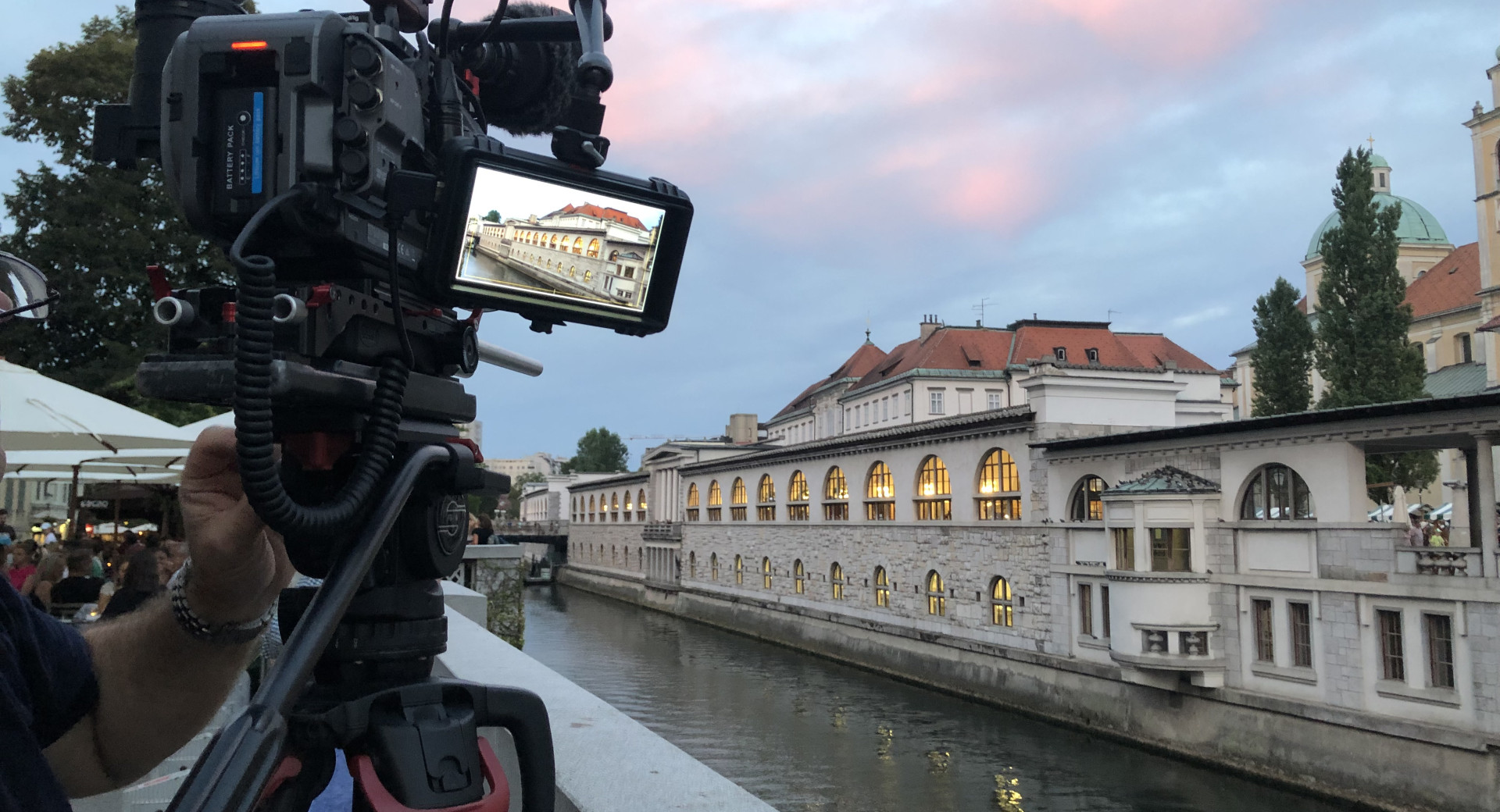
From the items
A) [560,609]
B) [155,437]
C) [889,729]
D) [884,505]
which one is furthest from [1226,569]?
[560,609]

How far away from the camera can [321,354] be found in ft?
4.78

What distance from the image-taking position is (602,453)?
106 metres

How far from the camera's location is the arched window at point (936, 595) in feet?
87.9

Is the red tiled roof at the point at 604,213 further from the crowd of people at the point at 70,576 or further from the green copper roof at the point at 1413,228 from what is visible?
the green copper roof at the point at 1413,228

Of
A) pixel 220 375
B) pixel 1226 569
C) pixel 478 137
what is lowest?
pixel 1226 569

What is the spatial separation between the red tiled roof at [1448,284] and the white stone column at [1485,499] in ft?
131

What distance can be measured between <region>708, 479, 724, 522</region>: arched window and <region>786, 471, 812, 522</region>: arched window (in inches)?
283

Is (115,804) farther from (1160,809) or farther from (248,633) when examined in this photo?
(1160,809)

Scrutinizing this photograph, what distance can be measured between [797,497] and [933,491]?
946cm

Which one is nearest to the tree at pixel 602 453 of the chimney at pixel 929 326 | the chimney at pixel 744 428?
the chimney at pixel 744 428

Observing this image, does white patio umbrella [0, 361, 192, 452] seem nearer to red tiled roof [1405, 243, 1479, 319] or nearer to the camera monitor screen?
the camera monitor screen

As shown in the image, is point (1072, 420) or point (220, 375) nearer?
point (220, 375)

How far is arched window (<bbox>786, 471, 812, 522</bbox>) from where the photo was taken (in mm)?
36375

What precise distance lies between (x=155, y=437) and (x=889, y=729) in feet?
55.3
